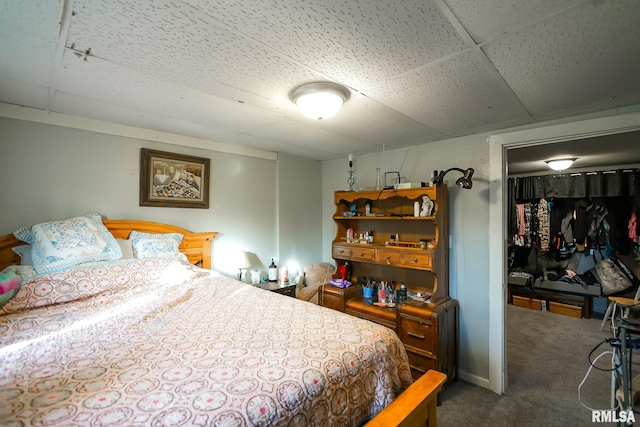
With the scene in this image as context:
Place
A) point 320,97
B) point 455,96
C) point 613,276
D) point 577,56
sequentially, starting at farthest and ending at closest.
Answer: point 613,276
point 455,96
point 320,97
point 577,56

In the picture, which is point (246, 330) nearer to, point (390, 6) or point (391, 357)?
point (391, 357)

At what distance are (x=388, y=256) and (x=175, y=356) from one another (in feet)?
6.75

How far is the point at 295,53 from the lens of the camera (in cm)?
136

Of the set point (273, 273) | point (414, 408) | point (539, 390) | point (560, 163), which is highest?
point (560, 163)

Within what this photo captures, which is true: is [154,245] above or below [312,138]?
below

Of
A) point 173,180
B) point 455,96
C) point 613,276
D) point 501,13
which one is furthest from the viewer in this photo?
point 613,276

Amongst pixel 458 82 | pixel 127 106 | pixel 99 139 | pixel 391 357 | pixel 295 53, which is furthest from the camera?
pixel 99 139

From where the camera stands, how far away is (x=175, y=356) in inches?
48.4

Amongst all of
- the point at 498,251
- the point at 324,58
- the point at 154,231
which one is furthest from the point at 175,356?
the point at 498,251

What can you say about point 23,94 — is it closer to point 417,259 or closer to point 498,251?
point 417,259

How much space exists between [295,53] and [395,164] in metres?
2.11

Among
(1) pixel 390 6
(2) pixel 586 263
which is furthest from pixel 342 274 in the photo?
(2) pixel 586 263

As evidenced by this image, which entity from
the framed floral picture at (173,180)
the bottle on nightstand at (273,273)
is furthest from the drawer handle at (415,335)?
the framed floral picture at (173,180)

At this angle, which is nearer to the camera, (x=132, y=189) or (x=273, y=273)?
(x=132, y=189)
